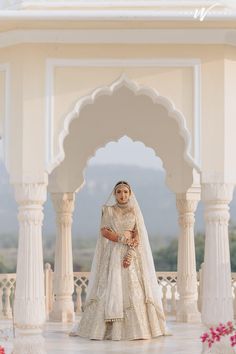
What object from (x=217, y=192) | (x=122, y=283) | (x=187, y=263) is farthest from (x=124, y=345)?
(x=187, y=263)

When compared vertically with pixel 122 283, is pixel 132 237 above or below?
above

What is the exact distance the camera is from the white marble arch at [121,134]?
12164mm

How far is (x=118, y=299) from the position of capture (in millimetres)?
10562

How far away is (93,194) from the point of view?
108ft

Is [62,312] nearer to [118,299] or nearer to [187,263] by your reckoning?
[187,263]

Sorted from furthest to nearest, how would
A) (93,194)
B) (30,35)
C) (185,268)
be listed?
(93,194) < (185,268) < (30,35)

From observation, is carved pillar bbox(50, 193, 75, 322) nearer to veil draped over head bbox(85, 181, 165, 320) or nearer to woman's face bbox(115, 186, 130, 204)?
veil draped over head bbox(85, 181, 165, 320)

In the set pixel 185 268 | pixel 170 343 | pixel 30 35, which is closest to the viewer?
pixel 30 35

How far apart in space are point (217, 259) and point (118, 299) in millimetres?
1730

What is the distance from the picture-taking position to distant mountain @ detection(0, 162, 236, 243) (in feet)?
105
